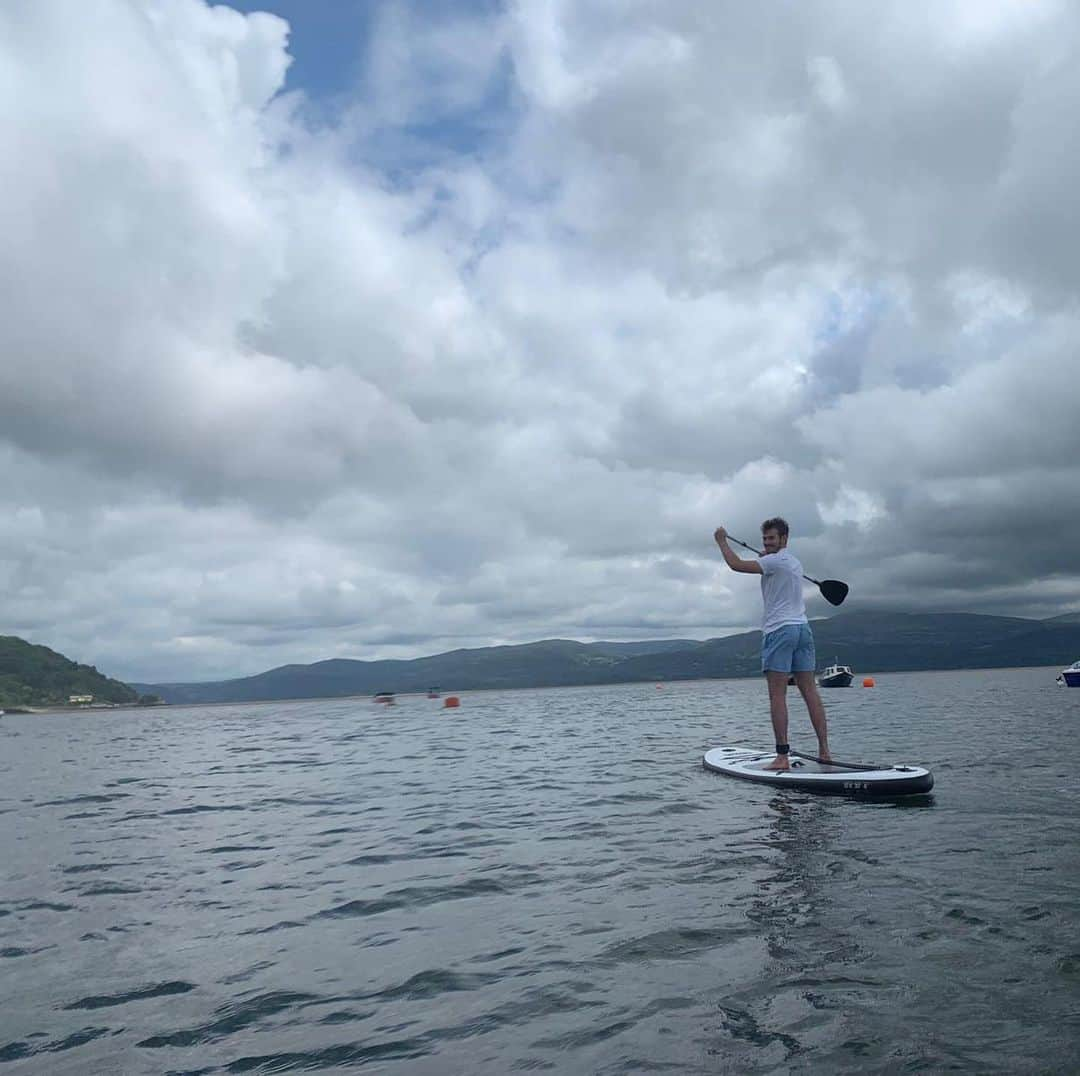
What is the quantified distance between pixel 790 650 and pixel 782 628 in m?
0.44

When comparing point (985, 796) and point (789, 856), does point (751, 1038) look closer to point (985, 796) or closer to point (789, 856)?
→ point (789, 856)

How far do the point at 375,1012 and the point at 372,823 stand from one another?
27.3ft

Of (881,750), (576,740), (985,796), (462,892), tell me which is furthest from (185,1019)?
(576,740)

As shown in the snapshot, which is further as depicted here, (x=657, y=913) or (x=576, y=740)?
(x=576, y=740)

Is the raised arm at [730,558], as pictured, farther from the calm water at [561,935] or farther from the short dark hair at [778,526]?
the calm water at [561,935]

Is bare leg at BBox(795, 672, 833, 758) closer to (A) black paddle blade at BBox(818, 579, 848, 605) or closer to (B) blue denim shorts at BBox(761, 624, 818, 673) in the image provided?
(B) blue denim shorts at BBox(761, 624, 818, 673)

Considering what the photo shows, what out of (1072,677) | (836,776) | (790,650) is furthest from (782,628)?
(1072,677)

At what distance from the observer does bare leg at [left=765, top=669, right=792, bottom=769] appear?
15.2 metres

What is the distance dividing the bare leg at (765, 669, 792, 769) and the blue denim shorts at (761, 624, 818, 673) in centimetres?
18

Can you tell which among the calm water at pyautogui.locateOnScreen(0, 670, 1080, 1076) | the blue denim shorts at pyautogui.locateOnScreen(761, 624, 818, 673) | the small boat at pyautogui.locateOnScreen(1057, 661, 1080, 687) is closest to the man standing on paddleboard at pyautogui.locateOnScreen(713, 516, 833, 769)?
the blue denim shorts at pyautogui.locateOnScreen(761, 624, 818, 673)

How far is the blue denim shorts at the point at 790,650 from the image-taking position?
49.8 ft

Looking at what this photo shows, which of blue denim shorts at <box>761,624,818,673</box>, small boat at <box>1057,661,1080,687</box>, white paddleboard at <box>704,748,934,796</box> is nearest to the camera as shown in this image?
white paddleboard at <box>704,748,934,796</box>

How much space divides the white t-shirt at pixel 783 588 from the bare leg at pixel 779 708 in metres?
0.89

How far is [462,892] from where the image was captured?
894 cm
